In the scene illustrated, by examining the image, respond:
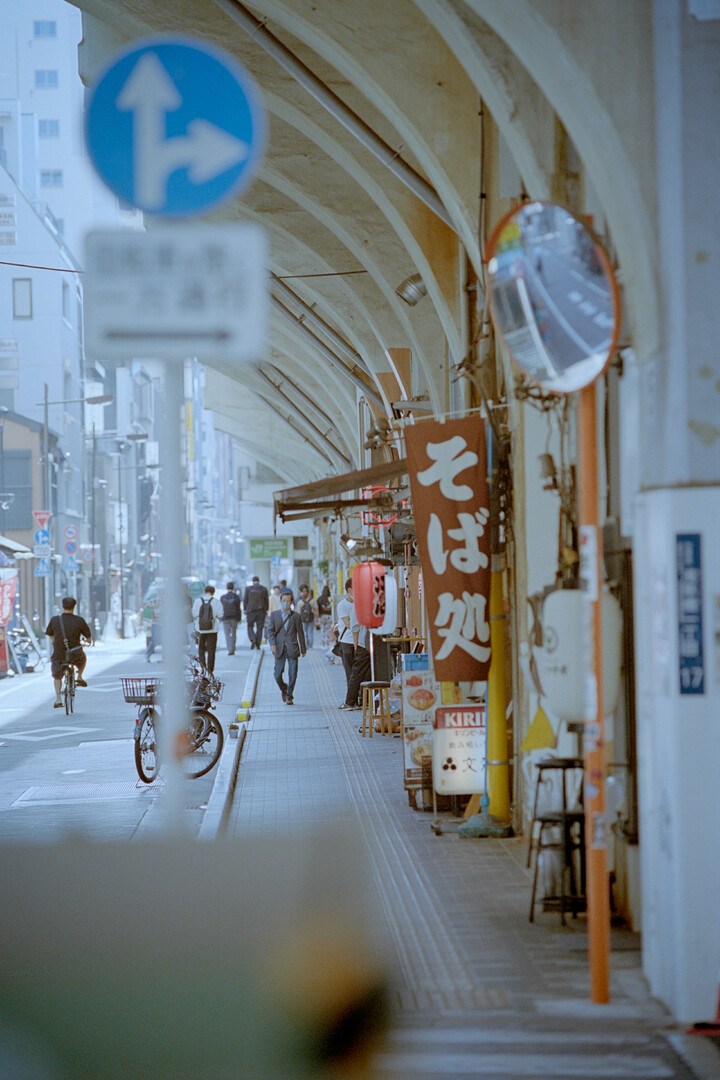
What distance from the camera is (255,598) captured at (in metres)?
34.6

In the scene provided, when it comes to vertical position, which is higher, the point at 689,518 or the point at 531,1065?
the point at 689,518

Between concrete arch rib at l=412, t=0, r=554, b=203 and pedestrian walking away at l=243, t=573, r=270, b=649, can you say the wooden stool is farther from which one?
pedestrian walking away at l=243, t=573, r=270, b=649

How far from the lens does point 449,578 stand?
30.9ft

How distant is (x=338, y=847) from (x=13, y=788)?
9037 mm

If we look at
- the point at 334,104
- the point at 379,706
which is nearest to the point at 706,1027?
the point at 334,104

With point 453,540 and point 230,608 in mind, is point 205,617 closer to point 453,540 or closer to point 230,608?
point 230,608

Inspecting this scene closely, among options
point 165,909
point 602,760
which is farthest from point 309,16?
point 165,909

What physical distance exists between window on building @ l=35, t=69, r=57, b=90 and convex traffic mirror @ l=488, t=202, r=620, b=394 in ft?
303

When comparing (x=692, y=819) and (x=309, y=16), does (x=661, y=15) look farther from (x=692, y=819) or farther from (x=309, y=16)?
(x=309, y=16)

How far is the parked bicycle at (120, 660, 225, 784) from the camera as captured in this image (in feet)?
43.5

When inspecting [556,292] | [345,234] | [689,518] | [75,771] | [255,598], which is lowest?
[75,771]

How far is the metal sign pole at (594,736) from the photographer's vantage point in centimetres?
607

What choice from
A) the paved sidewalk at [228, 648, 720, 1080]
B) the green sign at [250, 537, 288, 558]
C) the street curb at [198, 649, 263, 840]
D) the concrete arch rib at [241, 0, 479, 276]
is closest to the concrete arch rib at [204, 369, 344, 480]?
the green sign at [250, 537, 288, 558]

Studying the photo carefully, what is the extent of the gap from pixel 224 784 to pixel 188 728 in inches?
49.6
